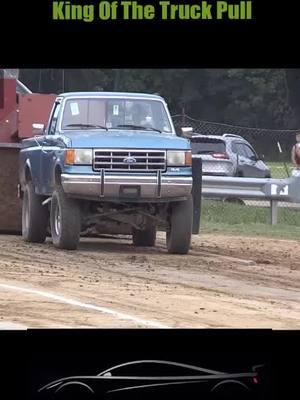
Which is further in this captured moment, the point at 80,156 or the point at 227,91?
the point at 227,91

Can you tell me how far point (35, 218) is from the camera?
54.4 feet

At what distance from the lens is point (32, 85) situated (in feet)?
109

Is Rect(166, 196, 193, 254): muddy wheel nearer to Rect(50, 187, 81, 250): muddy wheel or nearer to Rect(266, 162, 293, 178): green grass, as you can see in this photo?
Rect(50, 187, 81, 250): muddy wheel

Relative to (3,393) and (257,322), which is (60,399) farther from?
(257,322)

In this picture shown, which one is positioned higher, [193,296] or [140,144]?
[140,144]

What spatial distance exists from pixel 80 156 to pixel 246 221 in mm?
7937

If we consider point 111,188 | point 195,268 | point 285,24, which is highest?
point 285,24

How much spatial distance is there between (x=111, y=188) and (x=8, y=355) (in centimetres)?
882

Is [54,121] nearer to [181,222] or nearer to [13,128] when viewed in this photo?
[181,222]

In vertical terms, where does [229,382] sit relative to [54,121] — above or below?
below

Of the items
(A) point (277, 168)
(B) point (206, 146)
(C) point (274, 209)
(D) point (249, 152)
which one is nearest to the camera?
(C) point (274, 209)

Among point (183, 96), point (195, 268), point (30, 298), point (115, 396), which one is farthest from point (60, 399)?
point (183, 96)

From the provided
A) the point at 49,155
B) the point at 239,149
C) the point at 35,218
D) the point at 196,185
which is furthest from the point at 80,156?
the point at 239,149

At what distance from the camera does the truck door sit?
619 inches
